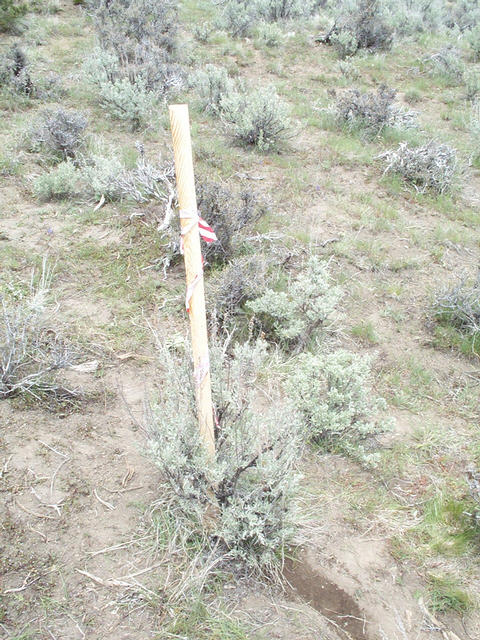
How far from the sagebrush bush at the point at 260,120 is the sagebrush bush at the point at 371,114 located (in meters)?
1.06

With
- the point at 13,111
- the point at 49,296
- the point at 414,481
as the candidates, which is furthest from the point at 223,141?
the point at 414,481

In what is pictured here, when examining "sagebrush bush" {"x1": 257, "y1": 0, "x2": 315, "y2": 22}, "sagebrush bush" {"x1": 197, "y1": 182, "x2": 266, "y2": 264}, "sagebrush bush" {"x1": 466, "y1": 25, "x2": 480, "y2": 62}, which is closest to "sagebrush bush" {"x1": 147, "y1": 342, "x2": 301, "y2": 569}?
"sagebrush bush" {"x1": 197, "y1": 182, "x2": 266, "y2": 264}

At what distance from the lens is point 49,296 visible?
437 cm

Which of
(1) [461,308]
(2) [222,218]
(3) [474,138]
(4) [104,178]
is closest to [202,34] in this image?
(3) [474,138]

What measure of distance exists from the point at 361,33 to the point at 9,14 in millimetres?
6365

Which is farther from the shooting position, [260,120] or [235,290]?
[260,120]

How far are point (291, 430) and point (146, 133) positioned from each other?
5.42 metres

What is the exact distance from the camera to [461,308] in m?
4.62

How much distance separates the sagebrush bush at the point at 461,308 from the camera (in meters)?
4.60

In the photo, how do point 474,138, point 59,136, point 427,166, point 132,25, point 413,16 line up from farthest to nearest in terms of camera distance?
1. point 413,16
2. point 132,25
3. point 474,138
4. point 427,166
5. point 59,136

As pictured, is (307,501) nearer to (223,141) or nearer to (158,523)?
(158,523)

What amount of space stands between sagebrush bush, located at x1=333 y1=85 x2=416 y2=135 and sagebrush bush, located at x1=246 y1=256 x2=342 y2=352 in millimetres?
4043

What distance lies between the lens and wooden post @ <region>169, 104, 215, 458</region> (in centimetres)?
219

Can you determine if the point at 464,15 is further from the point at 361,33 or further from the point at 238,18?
the point at 238,18
